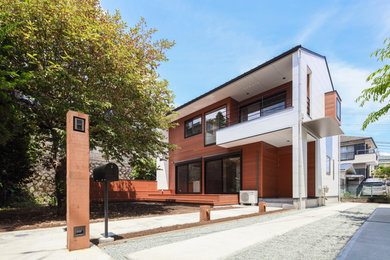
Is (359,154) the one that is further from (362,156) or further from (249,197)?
(249,197)

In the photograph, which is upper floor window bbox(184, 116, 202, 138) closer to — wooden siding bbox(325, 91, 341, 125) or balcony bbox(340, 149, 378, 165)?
wooden siding bbox(325, 91, 341, 125)

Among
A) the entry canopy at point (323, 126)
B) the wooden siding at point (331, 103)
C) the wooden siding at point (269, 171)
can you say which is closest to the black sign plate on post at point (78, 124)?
the entry canopy at point (323, 126)

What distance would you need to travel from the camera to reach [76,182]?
4.70 m

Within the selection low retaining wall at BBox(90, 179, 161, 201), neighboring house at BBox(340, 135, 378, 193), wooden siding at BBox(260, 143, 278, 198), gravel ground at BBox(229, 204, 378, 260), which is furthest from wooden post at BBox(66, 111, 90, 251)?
neighboring house at BBox(340, 135, 378, 193)

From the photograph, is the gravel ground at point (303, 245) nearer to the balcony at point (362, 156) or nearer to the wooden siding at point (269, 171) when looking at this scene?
the wooden siding at point (269, 171)

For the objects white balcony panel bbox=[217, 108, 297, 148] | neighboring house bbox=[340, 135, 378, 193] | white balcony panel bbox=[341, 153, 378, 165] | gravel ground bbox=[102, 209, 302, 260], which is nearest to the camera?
gravel ground bbox=[102, 209, 302, 260]

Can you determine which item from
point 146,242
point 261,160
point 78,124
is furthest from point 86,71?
point 261,160

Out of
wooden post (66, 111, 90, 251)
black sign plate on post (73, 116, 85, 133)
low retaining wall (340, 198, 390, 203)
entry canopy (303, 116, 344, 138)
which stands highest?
entry canopy (303, 116, 344, 138)

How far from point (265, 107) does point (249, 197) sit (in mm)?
5987

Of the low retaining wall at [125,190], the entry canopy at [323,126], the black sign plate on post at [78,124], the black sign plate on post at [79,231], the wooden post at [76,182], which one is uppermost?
the entry canopy at [323,126]

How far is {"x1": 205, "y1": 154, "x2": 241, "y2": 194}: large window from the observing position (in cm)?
1590

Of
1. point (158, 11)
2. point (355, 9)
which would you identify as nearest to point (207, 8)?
point (158, 11)

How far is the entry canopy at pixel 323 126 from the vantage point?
1171 cm

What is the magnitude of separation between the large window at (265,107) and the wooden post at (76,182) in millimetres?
12601
